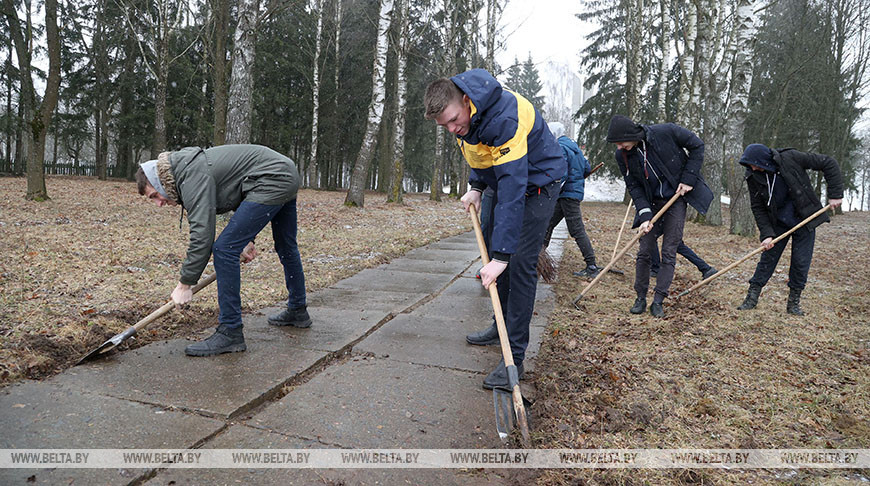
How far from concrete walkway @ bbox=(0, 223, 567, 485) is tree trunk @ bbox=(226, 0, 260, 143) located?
6547 mm

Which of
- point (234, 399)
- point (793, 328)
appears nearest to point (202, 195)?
point (234, 399)

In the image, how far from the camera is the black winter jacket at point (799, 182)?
4.88m

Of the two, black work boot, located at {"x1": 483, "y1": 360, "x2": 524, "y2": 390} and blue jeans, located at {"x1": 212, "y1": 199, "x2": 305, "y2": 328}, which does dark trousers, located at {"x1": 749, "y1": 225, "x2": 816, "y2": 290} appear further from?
blue jeans, located at {"x1": 212, "y1": 199, "x2": 305, "y2": 328}

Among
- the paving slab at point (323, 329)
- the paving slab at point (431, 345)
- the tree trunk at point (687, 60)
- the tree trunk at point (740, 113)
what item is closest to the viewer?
the paving slab at point (431, 345)

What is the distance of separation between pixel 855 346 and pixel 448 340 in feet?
10.4

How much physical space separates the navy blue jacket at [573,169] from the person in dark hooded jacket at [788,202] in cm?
186

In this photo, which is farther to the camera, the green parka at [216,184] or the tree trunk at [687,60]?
the tree trunk at [687,60]

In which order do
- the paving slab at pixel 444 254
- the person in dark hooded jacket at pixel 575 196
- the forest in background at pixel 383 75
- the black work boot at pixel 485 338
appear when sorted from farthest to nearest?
the forest in background at pixel 383 75 → the paving slab at pixel 444 254 → the person in dark hooded jacket at pixel 575 196 → the black work boot at pixel 485 338

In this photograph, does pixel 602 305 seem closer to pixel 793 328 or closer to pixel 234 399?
pixel 793 328

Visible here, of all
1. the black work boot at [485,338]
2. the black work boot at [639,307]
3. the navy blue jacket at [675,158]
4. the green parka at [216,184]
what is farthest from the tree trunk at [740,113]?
the green parka at [216,184]

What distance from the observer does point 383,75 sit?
14.9 meters

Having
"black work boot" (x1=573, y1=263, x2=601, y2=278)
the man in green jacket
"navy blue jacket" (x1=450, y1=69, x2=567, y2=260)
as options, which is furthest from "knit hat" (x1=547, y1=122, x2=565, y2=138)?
the man in green jacket

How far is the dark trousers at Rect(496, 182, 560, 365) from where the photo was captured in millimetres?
3062

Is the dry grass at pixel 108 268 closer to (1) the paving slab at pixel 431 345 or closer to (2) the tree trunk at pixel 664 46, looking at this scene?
(1) the paving slab at pixel 431 345
